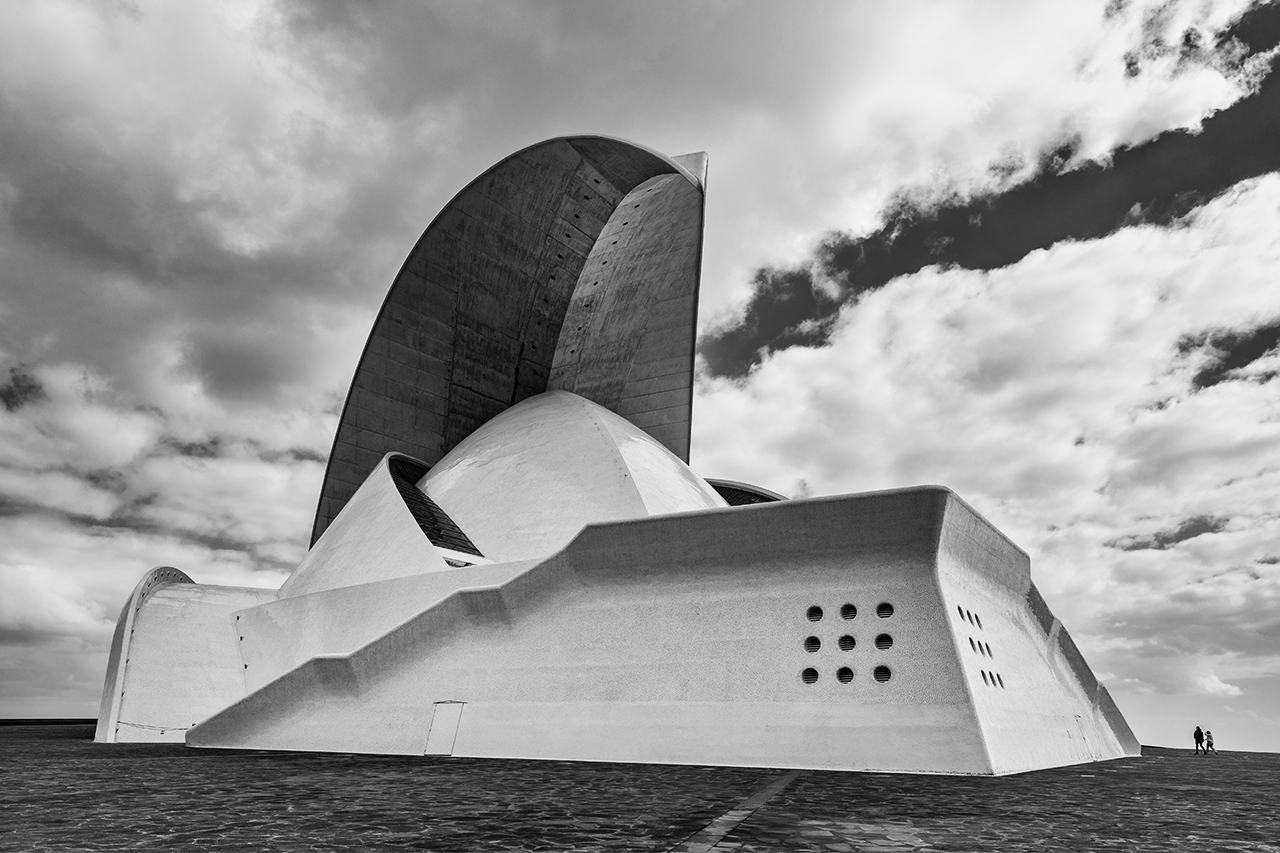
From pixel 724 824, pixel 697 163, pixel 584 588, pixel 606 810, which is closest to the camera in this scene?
pixel 724 824

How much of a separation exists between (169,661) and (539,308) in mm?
12125

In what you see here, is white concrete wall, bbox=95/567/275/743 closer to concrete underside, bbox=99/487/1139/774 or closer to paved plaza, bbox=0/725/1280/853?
concrete underside, bbox=99/487/1139/774

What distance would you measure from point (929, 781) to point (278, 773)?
599cm

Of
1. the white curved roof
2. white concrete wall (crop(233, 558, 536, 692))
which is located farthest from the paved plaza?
the white curved roof

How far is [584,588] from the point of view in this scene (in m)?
10.9

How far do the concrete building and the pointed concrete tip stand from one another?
7 centimetres

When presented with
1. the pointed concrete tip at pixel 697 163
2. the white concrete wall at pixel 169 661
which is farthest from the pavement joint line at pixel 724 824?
the pointed concrete tip at pixel 697 163

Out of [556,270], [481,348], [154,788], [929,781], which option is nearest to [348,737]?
[154,788]

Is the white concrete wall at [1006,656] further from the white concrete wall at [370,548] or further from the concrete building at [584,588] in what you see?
the white concrete wall at [370,548]

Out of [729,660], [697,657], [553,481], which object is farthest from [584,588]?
[553,481]

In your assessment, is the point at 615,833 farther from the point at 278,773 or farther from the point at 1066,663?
the point at 1066,663

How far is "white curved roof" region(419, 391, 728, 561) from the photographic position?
15.3 m

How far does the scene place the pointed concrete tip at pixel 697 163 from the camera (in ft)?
75.4

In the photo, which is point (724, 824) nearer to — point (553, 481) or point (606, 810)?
point (606, 810)
